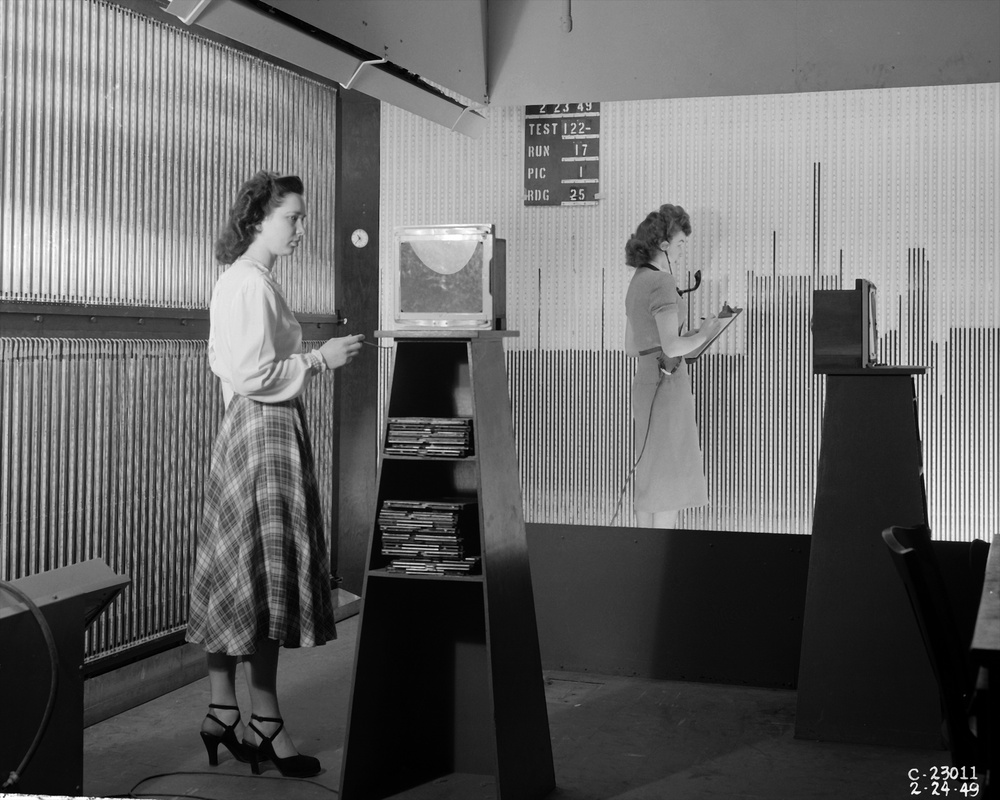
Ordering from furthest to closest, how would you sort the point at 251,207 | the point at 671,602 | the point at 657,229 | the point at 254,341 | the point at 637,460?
the point at 637,460
the point at 657,229
the point at 671,602
the point at 251,207
the point at 254,341

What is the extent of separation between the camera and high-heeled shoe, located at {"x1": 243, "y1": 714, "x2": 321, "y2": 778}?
381 cm

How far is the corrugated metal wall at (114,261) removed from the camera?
3.98 meters

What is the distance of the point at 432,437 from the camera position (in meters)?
3.53

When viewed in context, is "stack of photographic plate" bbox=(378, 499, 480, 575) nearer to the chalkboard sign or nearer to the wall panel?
the wall panel

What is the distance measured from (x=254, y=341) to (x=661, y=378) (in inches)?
86.4

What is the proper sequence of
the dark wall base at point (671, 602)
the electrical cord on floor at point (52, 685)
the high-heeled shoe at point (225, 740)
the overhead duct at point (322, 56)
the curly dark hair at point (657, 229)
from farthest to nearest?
the curly dark hair at point (657, 229)
the dark wall base at point (671, 602)
the high-heeled shoe at point (225, 740)
the overhead duct at point (322, 56)
the electrical cord on floor at point (52, 685)

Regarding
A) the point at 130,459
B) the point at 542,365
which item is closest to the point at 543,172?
the point at 542,365

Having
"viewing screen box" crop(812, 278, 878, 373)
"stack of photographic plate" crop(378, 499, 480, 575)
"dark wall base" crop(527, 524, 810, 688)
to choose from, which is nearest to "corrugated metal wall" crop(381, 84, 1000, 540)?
"dark wall base" crop(527, 524, 810, 688)

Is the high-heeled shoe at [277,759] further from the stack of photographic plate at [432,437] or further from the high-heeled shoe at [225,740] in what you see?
the stack of photographic plate at [432,437]

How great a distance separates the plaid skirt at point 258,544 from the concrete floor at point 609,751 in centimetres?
45

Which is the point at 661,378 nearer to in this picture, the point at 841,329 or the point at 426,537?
the point at 841,329

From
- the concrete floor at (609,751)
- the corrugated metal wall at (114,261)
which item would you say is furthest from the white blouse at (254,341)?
the concrete floor at (609,751)

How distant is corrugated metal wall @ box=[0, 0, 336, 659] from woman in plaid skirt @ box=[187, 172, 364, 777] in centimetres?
67

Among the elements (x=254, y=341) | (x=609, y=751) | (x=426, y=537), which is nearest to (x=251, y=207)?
(x=254, y=341)
